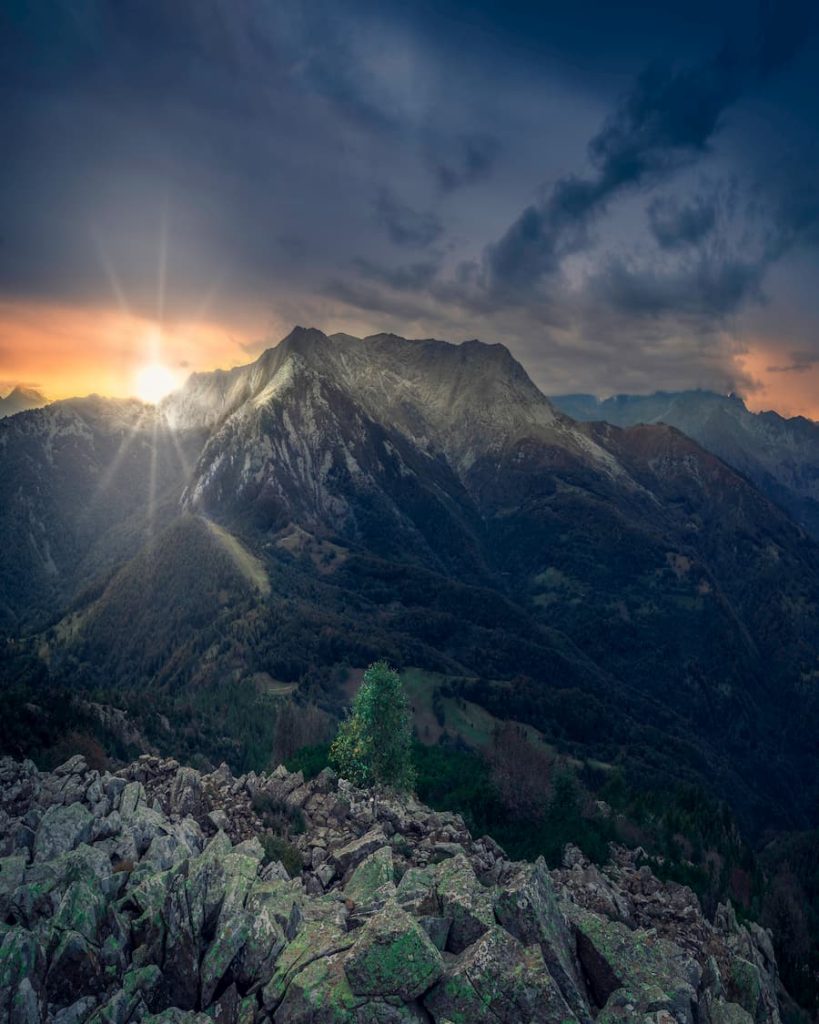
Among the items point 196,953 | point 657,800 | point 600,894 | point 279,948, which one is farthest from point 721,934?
point 657,800

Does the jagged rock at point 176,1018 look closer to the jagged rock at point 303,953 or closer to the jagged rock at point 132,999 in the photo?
the jagged rock at point 132,999

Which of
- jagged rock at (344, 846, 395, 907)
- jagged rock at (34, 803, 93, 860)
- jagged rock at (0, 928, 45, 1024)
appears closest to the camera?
jagged rock at (0, 928, 45, 1024)

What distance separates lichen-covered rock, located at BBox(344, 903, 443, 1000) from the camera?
23516 millimetres

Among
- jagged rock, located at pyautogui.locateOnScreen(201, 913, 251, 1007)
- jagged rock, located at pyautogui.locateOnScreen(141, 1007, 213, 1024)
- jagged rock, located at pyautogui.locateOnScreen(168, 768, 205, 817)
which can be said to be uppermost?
jagged rock, located at pyautogui.locateOnScreen(201, 913, 251, 1007)

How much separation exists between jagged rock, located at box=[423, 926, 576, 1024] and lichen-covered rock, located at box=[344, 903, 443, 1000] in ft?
2.28

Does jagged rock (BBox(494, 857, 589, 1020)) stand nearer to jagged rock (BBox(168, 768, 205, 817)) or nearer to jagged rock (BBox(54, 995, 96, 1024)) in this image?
jagged rock (BBox(54, 995, 96, 1024))

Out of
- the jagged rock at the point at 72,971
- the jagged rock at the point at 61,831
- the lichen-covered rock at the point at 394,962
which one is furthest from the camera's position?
the jagged rock at the point at 61,831

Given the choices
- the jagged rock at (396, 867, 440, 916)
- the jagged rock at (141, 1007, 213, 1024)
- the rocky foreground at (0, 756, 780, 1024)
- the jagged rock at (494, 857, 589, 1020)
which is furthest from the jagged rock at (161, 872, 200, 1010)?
the jagged rock at (494, 857, 589, 1020)

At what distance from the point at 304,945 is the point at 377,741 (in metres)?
43.7

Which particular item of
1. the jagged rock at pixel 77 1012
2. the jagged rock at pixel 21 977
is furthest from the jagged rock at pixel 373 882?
the jagged rock at pixel 21 977

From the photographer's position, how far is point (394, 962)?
23.9 metres

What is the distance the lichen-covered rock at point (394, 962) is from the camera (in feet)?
77.2

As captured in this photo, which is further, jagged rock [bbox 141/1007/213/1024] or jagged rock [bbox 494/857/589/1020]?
jagged rock [bbox 494/857/589/1020]

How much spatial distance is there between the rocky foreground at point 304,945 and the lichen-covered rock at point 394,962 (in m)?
0.05
